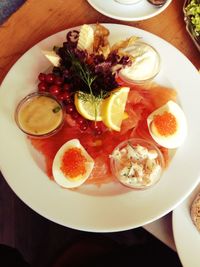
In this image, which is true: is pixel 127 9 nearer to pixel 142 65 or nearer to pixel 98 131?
pixel 142 65

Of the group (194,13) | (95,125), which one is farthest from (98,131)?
(194,13)

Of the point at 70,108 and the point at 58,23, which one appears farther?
the point at 58,23

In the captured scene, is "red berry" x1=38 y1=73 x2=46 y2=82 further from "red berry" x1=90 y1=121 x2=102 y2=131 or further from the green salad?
the green salad

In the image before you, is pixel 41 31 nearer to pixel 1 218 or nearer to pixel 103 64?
pixel 103 64

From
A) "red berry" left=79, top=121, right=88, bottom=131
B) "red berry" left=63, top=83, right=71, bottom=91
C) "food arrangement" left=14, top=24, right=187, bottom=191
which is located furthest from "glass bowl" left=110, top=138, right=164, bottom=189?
"red berry" left=63, top=83, right=71, bottom=91

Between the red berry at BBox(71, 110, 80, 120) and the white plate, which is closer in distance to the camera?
the red berry at BBox(71, 110, 80, 120)

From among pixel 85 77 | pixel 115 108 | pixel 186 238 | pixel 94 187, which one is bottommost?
pixel 186 238

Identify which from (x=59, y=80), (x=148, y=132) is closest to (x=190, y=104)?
(x=148, y=132)
